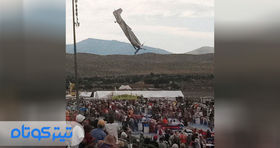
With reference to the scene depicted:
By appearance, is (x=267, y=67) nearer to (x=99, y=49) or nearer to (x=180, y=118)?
(x=180, y=118)

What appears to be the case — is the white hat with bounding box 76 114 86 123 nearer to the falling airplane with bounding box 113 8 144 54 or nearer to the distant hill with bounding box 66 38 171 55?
the distant hill with bounding box 66 38 171 55

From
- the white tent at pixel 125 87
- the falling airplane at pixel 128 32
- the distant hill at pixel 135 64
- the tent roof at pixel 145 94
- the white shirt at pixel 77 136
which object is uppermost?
the falling airplane at pixel 128 32

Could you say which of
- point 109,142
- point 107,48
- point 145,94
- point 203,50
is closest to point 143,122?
point 145,94

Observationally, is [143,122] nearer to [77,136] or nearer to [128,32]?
[77,136]

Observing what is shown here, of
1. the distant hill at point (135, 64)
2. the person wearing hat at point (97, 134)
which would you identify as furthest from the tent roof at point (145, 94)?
the person wearing hat at point (97, 134)

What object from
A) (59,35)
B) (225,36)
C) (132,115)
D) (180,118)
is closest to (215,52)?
(225,36)

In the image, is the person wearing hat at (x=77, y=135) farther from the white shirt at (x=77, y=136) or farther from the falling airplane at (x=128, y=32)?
the falling airplane at (x=128, y=32)
